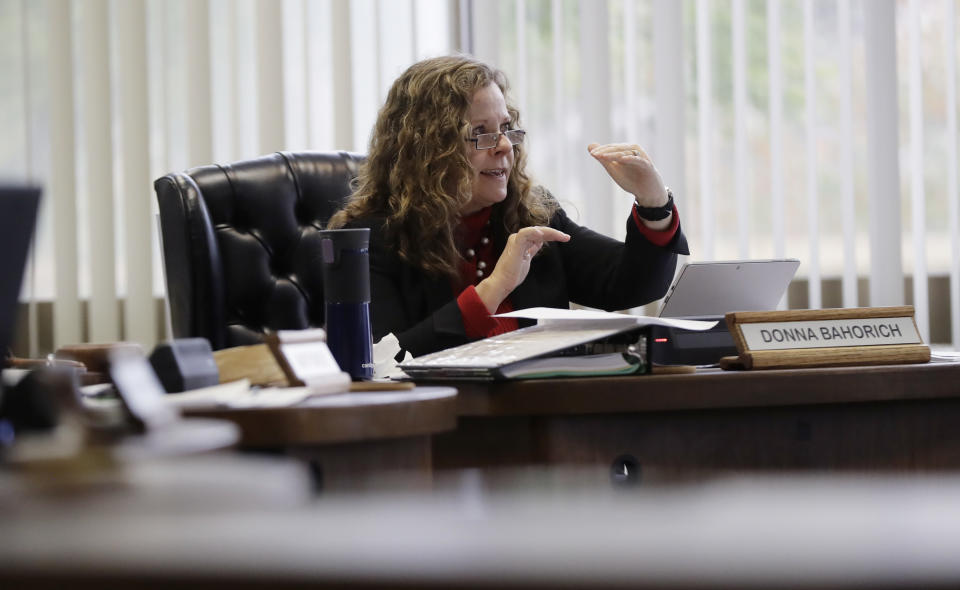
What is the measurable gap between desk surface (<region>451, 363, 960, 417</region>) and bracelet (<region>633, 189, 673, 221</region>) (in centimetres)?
69

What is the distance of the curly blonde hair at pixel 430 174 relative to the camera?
2.21 meters

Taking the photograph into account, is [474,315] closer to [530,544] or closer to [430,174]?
[430,174]

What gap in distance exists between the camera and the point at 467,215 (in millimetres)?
2311

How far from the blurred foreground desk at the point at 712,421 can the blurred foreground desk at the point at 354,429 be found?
8.1 inches

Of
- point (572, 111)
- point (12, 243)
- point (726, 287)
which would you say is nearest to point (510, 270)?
point (726, 287)

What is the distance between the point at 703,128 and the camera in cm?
314

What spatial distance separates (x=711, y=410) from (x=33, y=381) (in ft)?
3.14

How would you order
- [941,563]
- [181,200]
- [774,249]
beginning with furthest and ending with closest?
[774,249] < [181,200] < [941,563]

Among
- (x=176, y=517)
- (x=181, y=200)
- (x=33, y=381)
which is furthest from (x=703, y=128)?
(x=176, y=517)

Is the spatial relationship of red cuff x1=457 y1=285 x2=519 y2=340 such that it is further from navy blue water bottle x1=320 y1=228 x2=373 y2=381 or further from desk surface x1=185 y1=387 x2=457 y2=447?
desk surface x1=185 y1=387 x2=457 y2=447

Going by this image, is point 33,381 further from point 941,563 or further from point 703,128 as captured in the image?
point 703,128

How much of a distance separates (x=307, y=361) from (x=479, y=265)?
1.12m

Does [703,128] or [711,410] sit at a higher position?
[703,128]

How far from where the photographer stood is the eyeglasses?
224cm
